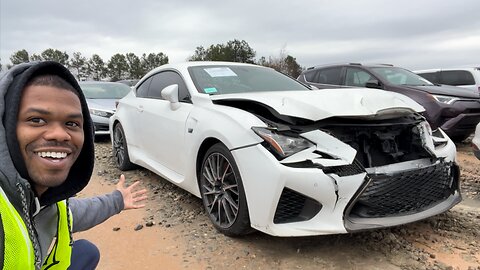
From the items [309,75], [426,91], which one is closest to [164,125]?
[426,91]

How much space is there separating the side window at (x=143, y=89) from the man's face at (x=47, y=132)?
11.4ft

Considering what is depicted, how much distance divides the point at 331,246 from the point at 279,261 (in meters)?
0.45

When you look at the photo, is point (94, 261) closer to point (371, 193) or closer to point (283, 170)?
point (283, 170)

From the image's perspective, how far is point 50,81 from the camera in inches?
52.2

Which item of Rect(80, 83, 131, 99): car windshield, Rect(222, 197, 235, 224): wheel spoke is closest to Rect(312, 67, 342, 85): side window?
Rect(80, 83, 131, 99): car windshield

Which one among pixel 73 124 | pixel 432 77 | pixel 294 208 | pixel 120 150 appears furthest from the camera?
pixel 432 77

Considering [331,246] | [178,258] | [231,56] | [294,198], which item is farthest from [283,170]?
[231,56]

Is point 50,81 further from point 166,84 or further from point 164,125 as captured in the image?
point 166,84

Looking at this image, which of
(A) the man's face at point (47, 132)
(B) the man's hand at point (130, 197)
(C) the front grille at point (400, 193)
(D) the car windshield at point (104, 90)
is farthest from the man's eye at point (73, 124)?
(D) the car windshield at point (104, 90)

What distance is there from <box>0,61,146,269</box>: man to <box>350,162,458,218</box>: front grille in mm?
1774

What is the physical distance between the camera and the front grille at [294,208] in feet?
8.42

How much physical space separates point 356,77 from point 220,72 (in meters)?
4.43

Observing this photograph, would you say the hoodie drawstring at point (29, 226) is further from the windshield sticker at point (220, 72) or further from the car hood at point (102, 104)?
the car hood at point (102, 104)

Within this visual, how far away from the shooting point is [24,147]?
49.1 inches
